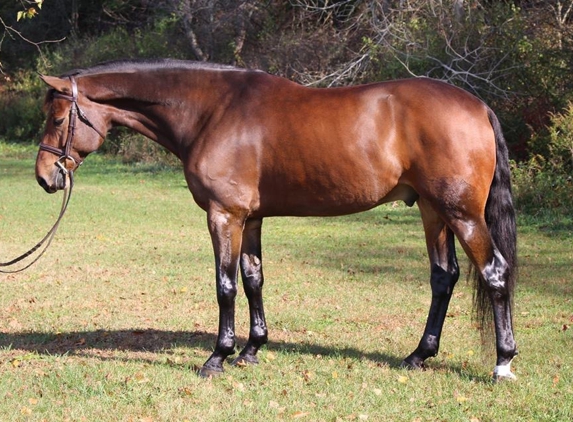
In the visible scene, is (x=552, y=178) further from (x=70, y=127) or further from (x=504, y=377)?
(x=70, y=127)

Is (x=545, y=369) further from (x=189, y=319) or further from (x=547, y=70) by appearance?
(x=547, y=70)

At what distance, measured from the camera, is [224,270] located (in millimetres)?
6359

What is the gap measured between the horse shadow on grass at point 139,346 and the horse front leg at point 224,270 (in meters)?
0.22

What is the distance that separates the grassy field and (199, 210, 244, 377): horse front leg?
0.47 feet

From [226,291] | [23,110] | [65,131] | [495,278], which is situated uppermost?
[65,131]

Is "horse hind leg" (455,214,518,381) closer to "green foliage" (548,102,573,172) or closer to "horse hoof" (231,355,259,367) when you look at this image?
"horse hoof" (231,355,259,367)

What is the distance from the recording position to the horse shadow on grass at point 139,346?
6.75 m

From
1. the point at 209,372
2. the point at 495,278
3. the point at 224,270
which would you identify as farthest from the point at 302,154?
the point at 209,372

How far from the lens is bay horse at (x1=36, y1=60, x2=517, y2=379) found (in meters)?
5.93

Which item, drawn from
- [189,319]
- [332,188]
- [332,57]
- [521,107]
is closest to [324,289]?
[189,319]

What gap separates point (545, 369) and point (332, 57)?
59.1 feet

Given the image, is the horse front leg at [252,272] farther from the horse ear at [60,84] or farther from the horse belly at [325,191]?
the horse ear at [60,84]

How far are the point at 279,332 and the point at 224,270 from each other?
4.98 ft

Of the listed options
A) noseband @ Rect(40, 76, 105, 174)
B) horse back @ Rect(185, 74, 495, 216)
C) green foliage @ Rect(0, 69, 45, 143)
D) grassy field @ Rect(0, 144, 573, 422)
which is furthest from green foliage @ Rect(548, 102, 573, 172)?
green foliage @ Rect(0, 69, 45, 143)
